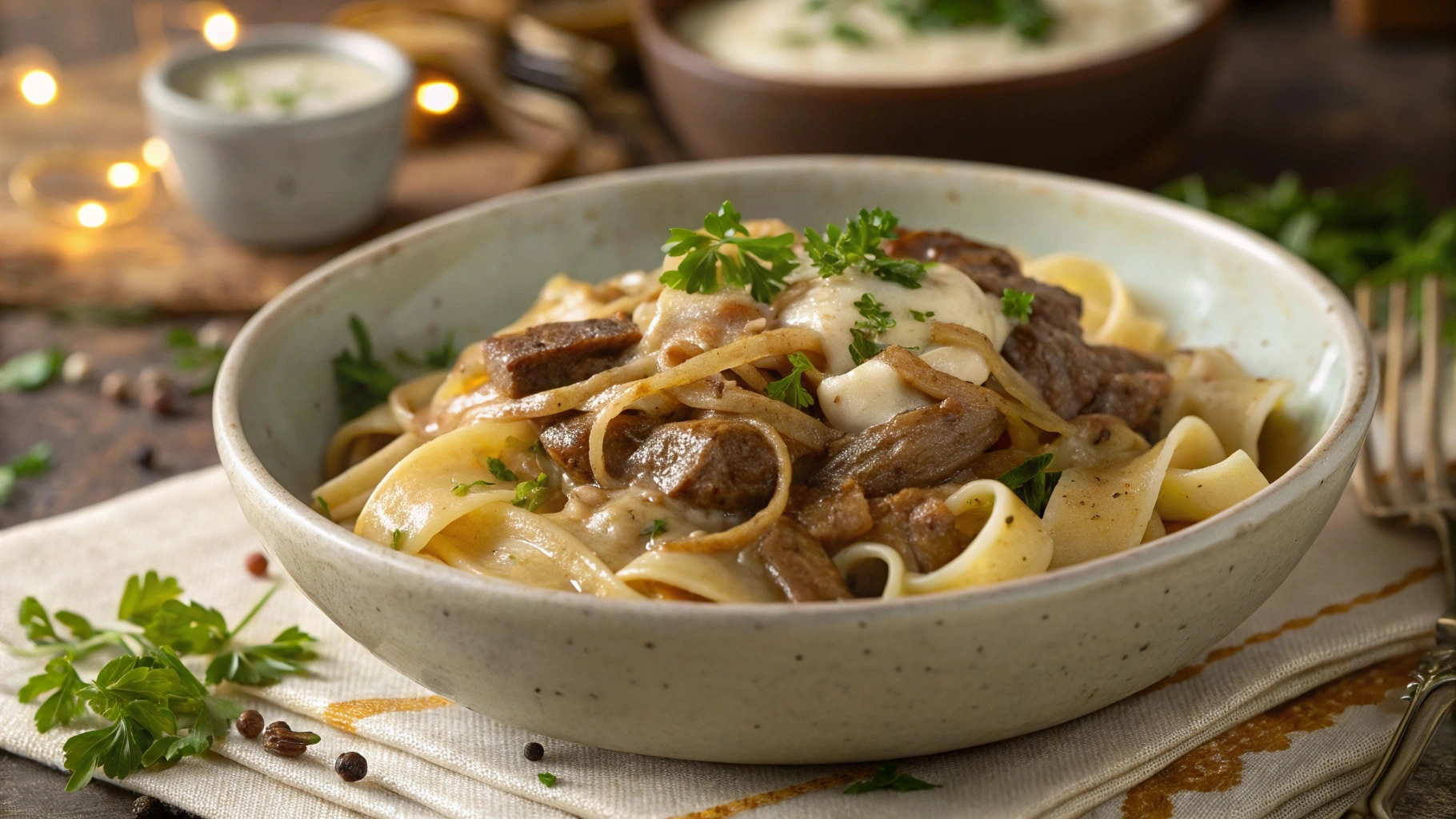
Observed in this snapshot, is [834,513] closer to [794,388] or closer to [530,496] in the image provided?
[794,388]

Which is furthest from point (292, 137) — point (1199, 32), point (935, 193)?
point (1199, 32)

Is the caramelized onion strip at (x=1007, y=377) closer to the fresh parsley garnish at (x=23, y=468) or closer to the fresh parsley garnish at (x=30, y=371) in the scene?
the fresh parsley garnish at (x=23, y=468)

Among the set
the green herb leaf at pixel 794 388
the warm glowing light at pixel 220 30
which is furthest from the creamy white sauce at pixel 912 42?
the green herb leaf at pixel 794 388

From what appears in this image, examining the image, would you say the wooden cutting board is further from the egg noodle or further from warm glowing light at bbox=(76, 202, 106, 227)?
the egg noodle

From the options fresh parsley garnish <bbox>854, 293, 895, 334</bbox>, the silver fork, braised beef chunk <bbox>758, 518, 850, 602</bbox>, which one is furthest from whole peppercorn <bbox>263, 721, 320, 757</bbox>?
the silver fork

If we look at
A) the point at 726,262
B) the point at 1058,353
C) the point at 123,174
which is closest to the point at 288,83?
the point at 123,174

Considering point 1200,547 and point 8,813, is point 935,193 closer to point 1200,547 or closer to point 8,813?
point 1200,547

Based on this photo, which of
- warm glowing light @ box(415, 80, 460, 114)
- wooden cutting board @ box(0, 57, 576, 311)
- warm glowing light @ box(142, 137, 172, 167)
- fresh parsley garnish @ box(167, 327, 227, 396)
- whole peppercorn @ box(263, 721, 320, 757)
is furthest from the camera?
warm glowing light @ box(415, 80, 460, 114)
